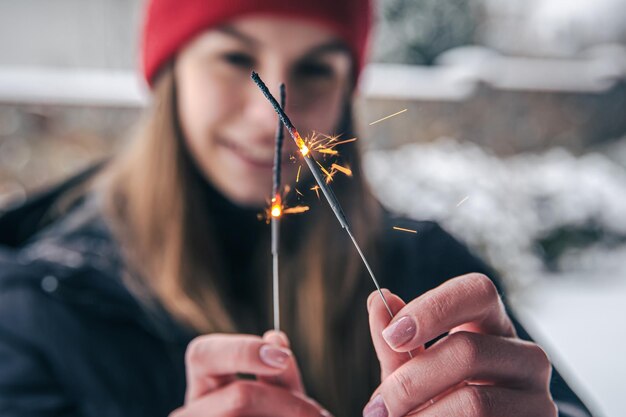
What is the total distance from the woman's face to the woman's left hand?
0.22 feet

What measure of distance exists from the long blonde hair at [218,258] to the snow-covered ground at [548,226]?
60mm

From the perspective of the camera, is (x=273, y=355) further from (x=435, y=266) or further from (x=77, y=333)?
(x=77, y=333)

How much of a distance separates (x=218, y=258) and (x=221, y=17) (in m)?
0.21

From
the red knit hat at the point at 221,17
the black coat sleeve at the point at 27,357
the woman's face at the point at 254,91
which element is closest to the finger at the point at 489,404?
the woman's face at the point at 254,91

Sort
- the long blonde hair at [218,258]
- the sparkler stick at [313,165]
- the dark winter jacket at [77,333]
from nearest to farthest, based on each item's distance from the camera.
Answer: the sparkler stick at [313,165], the long blonde hair at [218,258], the dark winter jacket at [77,333]

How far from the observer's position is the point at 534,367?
8.1 inches

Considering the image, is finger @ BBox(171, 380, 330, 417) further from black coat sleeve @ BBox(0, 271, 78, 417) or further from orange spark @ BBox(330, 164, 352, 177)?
black coat sleeve @ BBox(0, 271, 78, 417)

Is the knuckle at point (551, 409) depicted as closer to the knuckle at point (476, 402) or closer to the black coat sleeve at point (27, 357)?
the knuckle at point (476, 402)

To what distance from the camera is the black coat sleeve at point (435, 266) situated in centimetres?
21

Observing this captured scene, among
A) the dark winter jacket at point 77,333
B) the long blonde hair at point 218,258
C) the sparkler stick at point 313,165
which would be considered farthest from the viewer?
the dark winter jacket at point 77,333

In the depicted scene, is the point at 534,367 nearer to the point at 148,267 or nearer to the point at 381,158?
the point at 381,158

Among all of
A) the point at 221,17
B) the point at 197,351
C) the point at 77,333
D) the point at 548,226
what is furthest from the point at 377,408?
the point at 548,226

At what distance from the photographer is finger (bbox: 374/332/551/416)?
0.18m

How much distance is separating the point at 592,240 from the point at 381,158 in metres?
0.32
